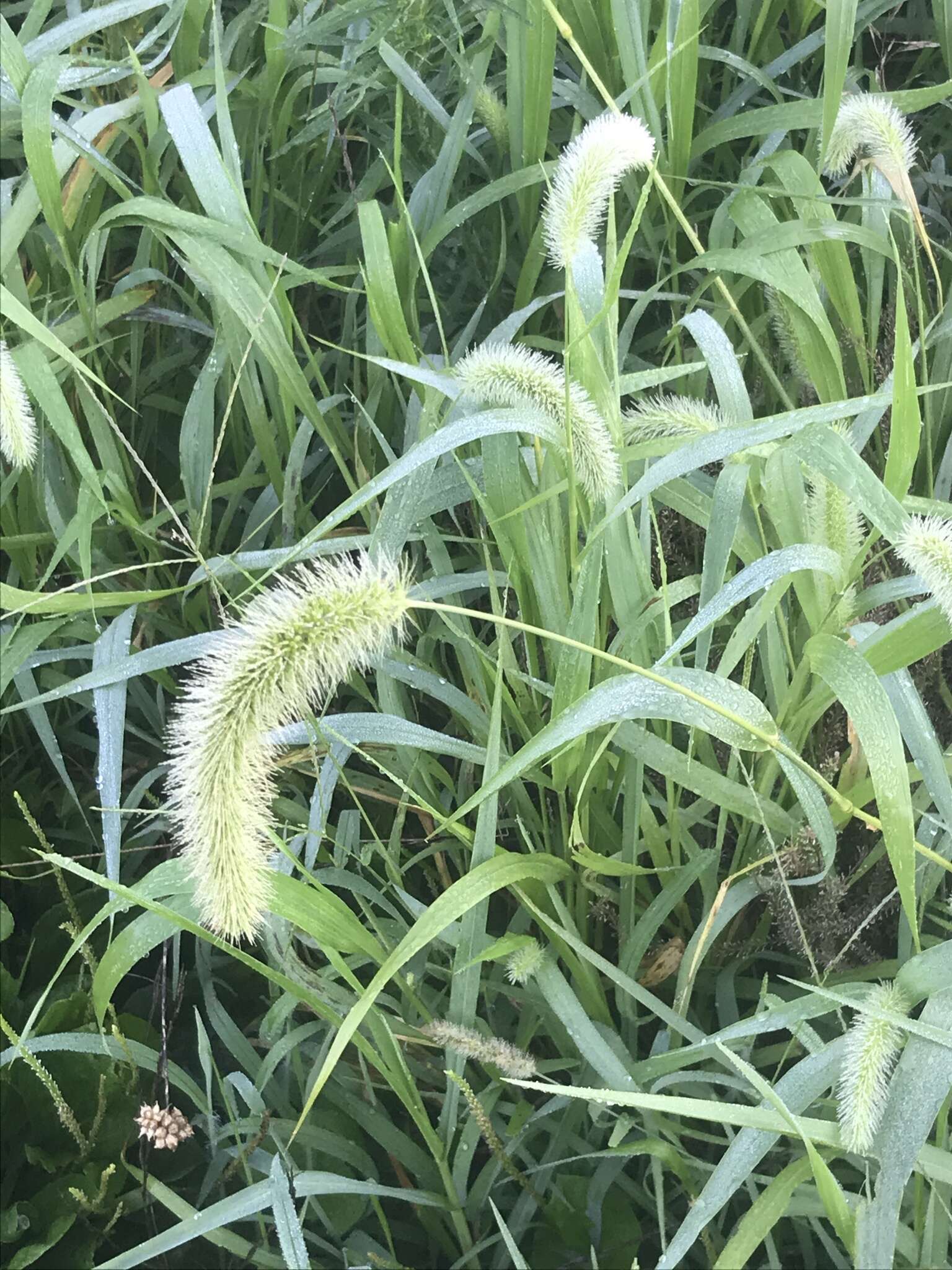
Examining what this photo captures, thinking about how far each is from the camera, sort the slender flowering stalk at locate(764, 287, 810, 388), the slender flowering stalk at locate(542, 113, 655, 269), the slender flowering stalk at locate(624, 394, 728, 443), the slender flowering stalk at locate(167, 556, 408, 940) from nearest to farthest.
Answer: the slender flowering stalk at locate(167, 556, 408, 940) < the slender flowering stalk at locate(542, 113, 655, 269) < the slender flowering stalk at locate(624, 394, 728, 443) < the slender flowering stalk at locate(764, 287, 810, 388)

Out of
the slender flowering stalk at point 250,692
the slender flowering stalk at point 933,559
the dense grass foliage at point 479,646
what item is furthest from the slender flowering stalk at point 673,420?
the slender flowering stalk at point 250,692

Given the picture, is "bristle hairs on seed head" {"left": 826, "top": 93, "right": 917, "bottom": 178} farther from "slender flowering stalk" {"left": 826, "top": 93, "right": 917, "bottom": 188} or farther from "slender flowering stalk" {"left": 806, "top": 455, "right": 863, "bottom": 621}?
"slender flowering stalk" {"left": 806, "top": 455, "right": 863, "bottom": 621}

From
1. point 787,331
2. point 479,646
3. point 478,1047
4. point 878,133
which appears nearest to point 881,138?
point 878,133

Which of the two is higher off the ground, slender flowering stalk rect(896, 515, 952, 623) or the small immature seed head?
slender flowering stalk rect(896, 515, 952, 623)

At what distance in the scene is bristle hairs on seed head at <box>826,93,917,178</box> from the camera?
91 centimetres

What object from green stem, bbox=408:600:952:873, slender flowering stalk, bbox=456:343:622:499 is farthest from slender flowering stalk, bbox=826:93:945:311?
green stem, bbox=408:600:952:873

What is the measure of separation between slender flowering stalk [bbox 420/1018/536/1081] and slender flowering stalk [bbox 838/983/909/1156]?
270 millimetres

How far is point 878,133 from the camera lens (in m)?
0.91

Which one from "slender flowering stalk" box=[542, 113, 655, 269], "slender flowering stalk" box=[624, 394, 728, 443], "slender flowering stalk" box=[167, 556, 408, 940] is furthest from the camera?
"slender flowering stalk" box=[624, 394, 728, 443]

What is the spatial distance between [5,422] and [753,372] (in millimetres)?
855

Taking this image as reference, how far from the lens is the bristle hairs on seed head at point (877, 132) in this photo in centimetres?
91

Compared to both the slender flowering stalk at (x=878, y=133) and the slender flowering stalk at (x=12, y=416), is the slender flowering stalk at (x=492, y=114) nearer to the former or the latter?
the slender flowering stalk at (x=878, y=133)

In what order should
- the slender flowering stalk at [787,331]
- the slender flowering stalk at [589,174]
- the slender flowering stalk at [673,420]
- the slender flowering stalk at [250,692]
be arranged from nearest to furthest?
the slender flowering stalk at [250,692], the slender flowering stalk at [589,174], the slender flowering stalk at [673,420], the slender flowering stalk at [787,331]

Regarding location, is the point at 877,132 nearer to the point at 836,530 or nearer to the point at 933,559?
the point at 836,530
